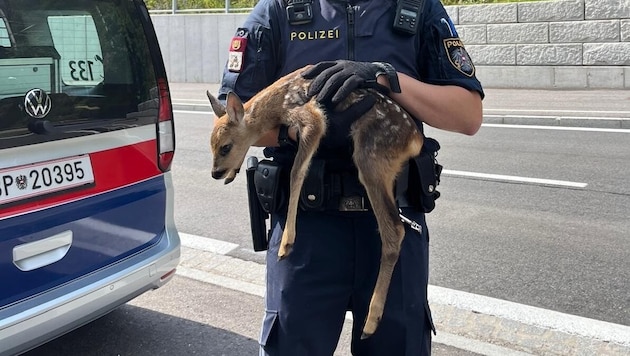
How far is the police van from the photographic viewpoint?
277 centimetres

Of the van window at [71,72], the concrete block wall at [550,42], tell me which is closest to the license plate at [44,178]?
the van window at [71,72]

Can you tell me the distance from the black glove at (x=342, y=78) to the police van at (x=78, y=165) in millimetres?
1590

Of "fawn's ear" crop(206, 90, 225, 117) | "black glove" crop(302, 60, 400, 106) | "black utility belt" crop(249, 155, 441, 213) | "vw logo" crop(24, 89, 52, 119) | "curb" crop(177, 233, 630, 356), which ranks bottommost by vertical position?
"curb" crop(177, 233, 630, 356)

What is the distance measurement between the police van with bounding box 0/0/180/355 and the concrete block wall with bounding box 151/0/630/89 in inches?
481

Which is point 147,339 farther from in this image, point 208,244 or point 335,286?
point 335,286

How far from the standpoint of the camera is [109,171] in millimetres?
3182

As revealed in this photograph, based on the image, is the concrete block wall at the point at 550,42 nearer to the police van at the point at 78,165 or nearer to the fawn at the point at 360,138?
the police van at the point at 78,165

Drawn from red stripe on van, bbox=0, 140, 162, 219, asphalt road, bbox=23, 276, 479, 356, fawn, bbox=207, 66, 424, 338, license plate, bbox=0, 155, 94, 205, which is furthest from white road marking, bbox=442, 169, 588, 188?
fawn, bbox=207, 66, 424, 338

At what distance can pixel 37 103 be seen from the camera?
2910 mm

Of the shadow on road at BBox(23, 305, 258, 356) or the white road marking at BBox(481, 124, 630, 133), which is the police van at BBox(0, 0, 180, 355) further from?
the white road marking at BBox(481, 124, 630, 133)

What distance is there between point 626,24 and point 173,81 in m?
13.2

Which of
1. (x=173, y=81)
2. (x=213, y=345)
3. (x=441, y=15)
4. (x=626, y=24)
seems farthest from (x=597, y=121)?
(x=173, y=81)

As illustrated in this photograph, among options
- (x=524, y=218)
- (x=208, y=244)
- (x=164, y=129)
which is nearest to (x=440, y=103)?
(x=164, y=129)

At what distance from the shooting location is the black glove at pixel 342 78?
173 cm
